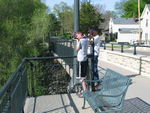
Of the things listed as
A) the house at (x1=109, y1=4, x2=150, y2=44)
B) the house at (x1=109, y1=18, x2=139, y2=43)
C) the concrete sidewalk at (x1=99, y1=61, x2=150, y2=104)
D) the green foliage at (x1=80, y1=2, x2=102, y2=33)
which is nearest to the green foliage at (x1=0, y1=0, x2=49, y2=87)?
the concrete sidewalk at (x1=99, y1=61, x2=150, y2=104)

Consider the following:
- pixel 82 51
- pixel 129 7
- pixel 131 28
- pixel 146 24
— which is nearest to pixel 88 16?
pixel 146 24

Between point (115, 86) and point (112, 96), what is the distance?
22.1 inches

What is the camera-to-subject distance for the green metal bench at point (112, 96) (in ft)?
12.8

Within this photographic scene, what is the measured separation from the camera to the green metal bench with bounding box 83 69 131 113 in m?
3.92

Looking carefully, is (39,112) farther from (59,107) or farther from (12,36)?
(12,36)

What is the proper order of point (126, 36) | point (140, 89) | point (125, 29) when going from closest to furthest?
point (140, 89), point (126, 36), point (125, 29)

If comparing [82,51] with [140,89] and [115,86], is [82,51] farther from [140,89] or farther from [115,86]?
[140,89]

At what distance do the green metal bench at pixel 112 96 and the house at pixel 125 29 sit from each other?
55381 millimetres

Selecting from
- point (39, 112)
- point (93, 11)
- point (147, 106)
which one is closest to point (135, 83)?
point (147, 106)

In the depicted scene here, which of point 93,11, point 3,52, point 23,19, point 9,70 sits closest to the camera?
point 9,70

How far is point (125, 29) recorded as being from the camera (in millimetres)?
61562

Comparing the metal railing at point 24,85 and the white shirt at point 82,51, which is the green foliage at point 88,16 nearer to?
the metal railing at point 24,85

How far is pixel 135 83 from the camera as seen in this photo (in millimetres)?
7910

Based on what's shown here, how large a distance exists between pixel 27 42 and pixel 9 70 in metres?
3.99
